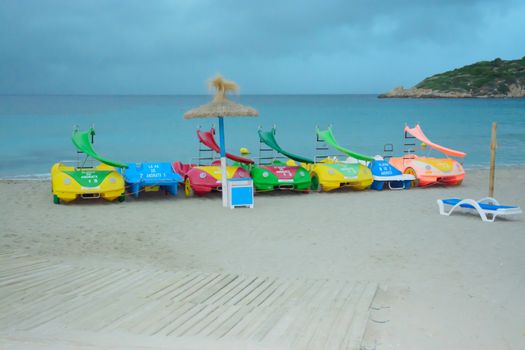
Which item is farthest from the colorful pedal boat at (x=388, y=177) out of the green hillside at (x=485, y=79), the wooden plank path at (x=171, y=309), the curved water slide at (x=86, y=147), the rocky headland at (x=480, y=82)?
the green hillside at (x=485, y=79)

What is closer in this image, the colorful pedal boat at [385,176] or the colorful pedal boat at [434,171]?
the colorful pedal boat at [385,176]

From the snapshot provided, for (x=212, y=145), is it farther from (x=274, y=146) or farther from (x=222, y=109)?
(x=222, y=109)

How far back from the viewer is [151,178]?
11.5 metres

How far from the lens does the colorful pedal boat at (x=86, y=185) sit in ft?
35.6

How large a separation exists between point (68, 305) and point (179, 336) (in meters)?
1.32

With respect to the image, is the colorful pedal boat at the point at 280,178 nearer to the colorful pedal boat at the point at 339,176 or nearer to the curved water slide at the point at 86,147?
the colorful pedal boat at the point at 339,176

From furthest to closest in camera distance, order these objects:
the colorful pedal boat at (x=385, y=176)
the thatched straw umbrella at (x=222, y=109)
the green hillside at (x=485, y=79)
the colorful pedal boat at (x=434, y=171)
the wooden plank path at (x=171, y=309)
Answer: the green hillside at (x=485, y=79) → the colorful pedal boat at (x=434, y=171) → the colorful pedal boat at (x=385, y=176) → the thatched straw umbrella at (x=222, y=109) → the wooden plank path at (x=171, y=309)

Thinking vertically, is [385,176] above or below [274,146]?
below

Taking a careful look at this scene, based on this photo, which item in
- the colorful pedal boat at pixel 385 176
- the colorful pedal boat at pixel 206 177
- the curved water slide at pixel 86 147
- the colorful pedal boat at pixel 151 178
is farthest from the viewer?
the colorful pedal boat at pixel 385 176

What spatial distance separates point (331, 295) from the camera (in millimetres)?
5590

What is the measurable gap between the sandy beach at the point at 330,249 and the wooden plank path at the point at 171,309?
77 millimetres

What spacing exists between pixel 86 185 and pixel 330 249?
560 centimetres

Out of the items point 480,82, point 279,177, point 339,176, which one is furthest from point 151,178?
point 480,82

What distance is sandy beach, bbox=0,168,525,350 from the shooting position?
496 centimetres
